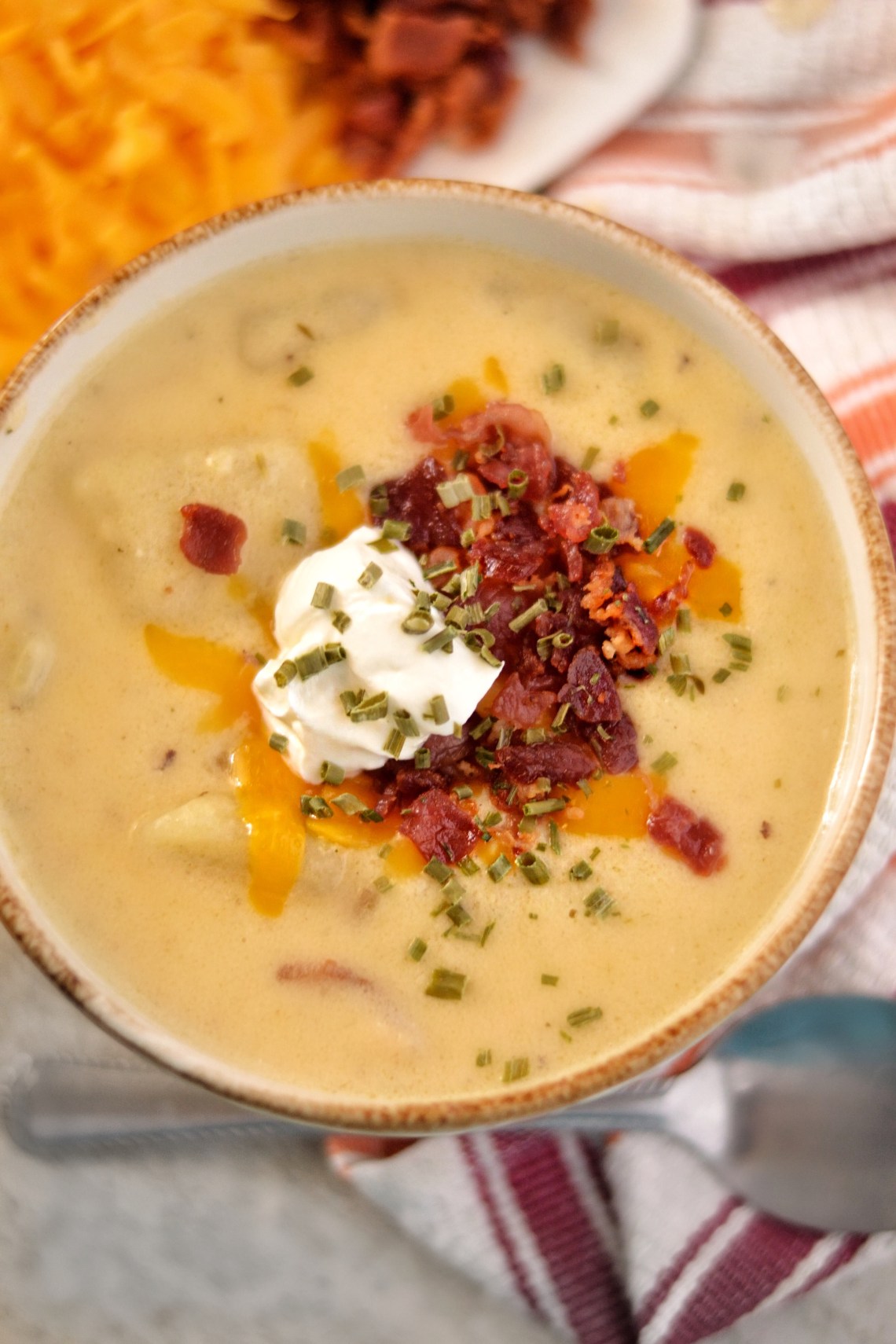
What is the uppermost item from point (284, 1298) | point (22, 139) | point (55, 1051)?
point (22, 139)

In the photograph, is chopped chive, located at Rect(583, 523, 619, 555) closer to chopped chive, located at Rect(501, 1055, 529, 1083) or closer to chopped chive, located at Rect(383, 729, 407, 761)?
chopped chive, located at Rect(383, 729, 407, 761)

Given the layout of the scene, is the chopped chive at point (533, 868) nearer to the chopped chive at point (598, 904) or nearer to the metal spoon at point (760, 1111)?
the chopped chive at point (598, 904)

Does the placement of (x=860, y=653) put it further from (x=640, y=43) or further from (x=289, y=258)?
(x=640, y=43)

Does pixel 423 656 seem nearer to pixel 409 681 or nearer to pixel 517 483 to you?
pixel 409 681

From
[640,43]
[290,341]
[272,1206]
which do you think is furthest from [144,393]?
[272,1206]

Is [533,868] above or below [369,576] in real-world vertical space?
below

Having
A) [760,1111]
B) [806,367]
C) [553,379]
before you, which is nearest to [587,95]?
[806,367]

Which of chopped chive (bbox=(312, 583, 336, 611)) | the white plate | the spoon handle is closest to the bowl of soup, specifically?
chopped chive (bbox=(312, 583, 336, 611))
